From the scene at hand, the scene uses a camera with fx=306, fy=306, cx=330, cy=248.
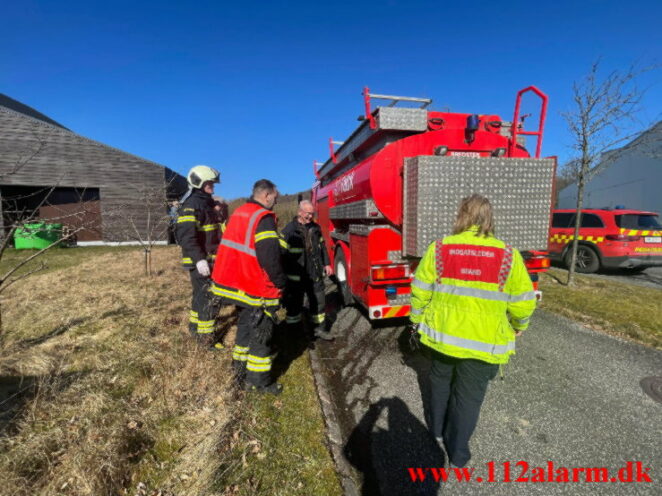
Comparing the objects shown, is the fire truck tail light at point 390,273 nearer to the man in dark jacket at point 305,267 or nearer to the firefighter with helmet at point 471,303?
the man in dark jacket at point 305,267

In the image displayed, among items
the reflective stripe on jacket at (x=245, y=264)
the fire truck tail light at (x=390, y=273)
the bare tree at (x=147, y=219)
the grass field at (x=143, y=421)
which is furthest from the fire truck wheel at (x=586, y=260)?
the bare tree at (x=147, y=219)

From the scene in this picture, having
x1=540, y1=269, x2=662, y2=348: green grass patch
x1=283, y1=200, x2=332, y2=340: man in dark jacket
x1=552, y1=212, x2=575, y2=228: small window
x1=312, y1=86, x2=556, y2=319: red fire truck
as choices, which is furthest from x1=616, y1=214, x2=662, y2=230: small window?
x1=283, y1=200, x2=332, y2=340: man in dark jacket

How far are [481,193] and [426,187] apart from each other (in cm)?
63

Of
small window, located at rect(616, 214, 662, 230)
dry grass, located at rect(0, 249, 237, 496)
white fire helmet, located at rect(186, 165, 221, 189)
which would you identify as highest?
white fire helmet, located at rect(186, 165, 221, 189)

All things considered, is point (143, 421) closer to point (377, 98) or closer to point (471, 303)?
point (471, 303)

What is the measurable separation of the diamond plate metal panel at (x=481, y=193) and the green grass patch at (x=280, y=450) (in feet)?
6.18

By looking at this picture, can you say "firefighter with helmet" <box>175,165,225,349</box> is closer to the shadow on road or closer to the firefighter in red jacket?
the firefighter in red jacket

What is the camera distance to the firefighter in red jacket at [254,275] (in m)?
2.58

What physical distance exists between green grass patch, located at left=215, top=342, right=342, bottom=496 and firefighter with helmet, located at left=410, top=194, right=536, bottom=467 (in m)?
0.97

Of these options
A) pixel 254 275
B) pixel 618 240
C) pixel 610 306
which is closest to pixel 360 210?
pixel 254 275

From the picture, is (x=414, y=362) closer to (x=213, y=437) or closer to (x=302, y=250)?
(x=302, y=250)

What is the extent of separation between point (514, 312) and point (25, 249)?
18630 millimetres

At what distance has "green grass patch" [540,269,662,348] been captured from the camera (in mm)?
4229

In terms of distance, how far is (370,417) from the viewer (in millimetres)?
2633
